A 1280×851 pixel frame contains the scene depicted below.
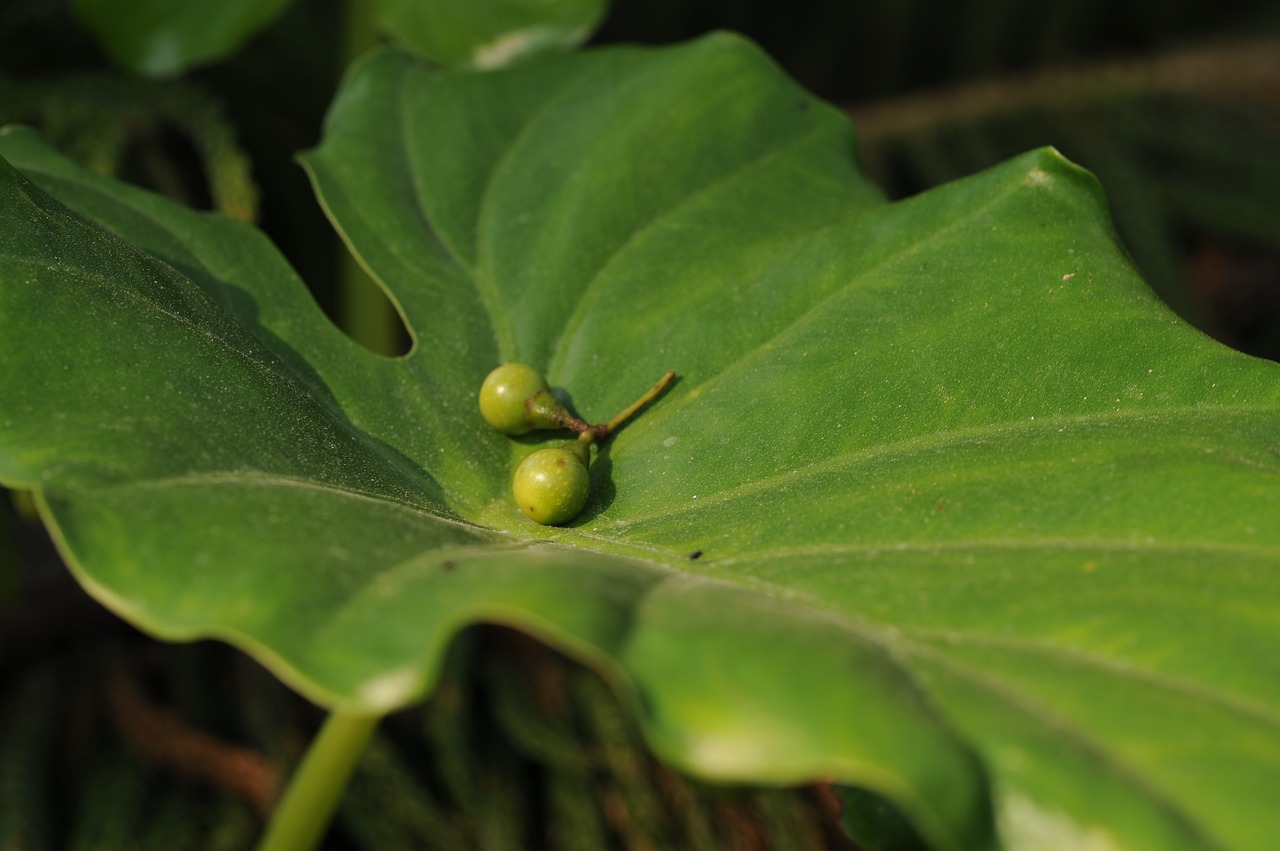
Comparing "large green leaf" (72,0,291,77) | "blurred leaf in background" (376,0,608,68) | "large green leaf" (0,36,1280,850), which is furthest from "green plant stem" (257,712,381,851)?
"large green leaf" (72,0,291,77)

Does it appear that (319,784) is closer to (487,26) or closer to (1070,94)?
(487,26)

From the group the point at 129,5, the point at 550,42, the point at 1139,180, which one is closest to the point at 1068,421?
the point at 550,42

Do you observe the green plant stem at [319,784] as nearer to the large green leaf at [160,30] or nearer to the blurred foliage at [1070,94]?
the large green leaf at [160,30]

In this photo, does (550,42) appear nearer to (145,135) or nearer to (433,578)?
(145,135)

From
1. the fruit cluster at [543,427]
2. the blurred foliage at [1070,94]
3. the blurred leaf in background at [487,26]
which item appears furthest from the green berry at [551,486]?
the blurred foliage at [1070,94]

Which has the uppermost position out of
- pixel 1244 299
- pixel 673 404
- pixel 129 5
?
pixel 129 5

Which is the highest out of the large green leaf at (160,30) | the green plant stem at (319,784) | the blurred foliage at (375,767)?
the large green leaf at (160,30)

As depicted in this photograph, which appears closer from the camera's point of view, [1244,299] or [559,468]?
[559,468]
